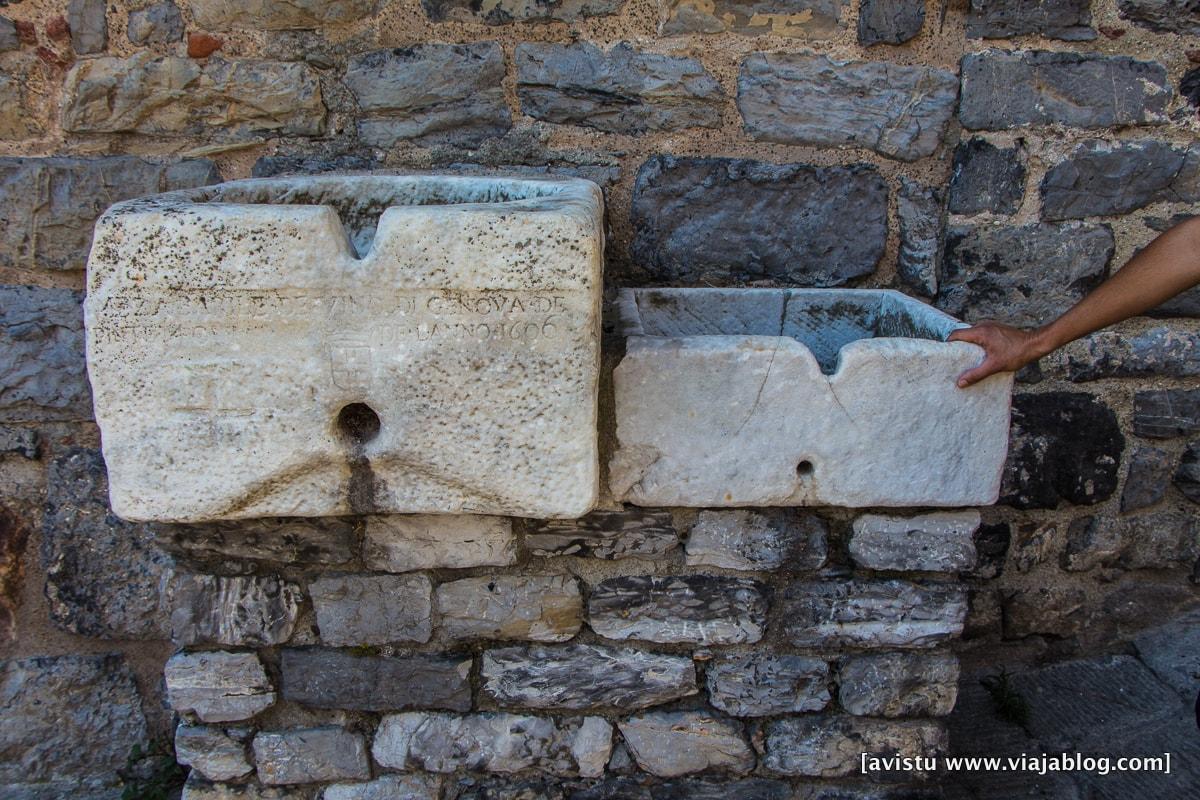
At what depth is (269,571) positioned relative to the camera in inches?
64.5

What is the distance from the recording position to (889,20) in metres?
2.15

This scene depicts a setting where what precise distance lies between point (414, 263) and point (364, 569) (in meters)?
A: 0.61

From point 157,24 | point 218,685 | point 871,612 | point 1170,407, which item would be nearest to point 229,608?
point 218,685

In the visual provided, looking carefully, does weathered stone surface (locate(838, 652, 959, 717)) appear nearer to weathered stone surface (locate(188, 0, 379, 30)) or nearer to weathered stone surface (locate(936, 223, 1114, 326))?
weathered stone surface (locate(936, 223, 1114, 326))

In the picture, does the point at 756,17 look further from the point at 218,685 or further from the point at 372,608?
the point at 218,685

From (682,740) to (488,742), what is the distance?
0.37 metres

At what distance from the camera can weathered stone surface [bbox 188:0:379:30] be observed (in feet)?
6.93

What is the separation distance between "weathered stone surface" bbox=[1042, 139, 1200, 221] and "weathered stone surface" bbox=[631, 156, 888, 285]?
1.43 feet

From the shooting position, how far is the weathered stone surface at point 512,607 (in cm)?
165

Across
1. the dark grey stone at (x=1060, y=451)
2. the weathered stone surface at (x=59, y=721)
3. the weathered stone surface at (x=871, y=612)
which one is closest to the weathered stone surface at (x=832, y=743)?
the weathered stone surface at (x=871, y=612)

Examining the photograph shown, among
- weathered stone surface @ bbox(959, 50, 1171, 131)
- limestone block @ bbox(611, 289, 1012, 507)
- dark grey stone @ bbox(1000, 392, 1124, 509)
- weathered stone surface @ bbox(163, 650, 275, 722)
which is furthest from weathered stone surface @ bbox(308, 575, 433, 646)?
weathered stone surface @ bbox(959, 50, 1171, 131)

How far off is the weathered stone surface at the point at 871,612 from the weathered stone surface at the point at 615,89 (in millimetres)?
1200

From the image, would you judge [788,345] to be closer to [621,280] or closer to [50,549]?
[621,280]

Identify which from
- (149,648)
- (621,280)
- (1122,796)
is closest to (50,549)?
(149,648)
